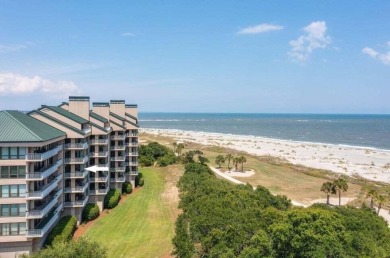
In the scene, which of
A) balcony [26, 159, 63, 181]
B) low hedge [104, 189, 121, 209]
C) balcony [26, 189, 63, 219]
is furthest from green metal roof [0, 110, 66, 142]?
low hedge [104, 189, 121, 209]

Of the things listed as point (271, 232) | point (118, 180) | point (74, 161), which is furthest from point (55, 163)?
point (271, 232)

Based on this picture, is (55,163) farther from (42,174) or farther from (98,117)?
(98,117)

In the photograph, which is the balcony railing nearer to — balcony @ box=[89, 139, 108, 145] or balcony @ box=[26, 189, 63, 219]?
balcony @ box=[89, 139, 108, 145]

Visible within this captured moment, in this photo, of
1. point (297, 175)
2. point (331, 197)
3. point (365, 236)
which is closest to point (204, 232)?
point (365, 236)

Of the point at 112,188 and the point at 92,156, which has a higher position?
the point at 92,156

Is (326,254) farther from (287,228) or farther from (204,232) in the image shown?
(204,232)

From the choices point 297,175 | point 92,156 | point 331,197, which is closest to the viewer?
point 92,156

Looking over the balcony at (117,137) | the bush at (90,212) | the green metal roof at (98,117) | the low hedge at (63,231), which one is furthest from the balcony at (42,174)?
the balcony at (117,137)
